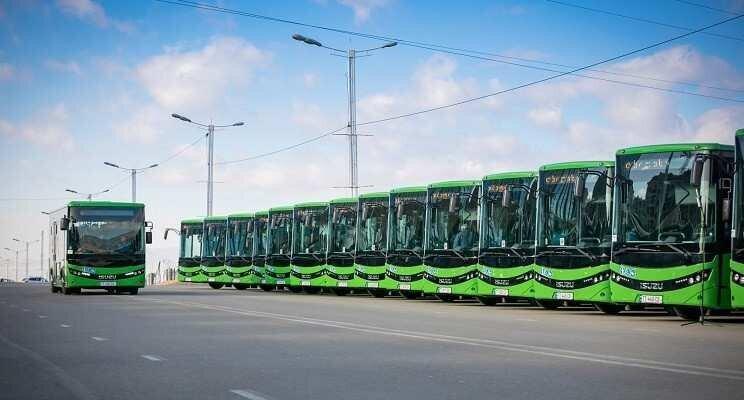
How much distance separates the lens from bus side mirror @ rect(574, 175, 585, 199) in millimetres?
26438

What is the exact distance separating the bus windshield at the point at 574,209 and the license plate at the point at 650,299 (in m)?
2.54

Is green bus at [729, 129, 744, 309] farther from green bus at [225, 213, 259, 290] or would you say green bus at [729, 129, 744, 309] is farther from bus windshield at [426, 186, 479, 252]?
green bus at [225, 213, 259, 290]

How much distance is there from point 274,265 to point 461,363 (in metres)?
37.2

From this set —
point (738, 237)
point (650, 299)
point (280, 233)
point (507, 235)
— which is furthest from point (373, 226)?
point (738, 237)

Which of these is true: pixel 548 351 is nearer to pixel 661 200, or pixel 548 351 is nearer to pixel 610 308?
pixel 661 200

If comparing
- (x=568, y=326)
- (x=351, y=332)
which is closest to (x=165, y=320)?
(x=351, y=332)

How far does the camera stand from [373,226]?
39469 millimetres

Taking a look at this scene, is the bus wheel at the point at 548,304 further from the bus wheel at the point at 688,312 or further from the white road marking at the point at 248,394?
the white road marking at the point at 248,394

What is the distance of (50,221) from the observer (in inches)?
1893

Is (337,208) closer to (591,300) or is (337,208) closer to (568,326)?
(591,300)

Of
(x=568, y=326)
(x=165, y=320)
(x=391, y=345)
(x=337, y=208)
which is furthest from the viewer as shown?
(x=337, y=208)

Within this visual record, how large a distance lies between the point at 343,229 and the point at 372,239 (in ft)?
10.2

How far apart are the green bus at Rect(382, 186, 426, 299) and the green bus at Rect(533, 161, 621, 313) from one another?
7.34 metres

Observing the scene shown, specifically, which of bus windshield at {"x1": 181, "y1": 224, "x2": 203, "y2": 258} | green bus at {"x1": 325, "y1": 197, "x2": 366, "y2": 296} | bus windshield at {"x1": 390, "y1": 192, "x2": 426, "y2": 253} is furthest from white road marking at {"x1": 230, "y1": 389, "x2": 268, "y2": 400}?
bus windshield at {"x1": 181, "y1": 224, "x2": 203, "y2": 258}
